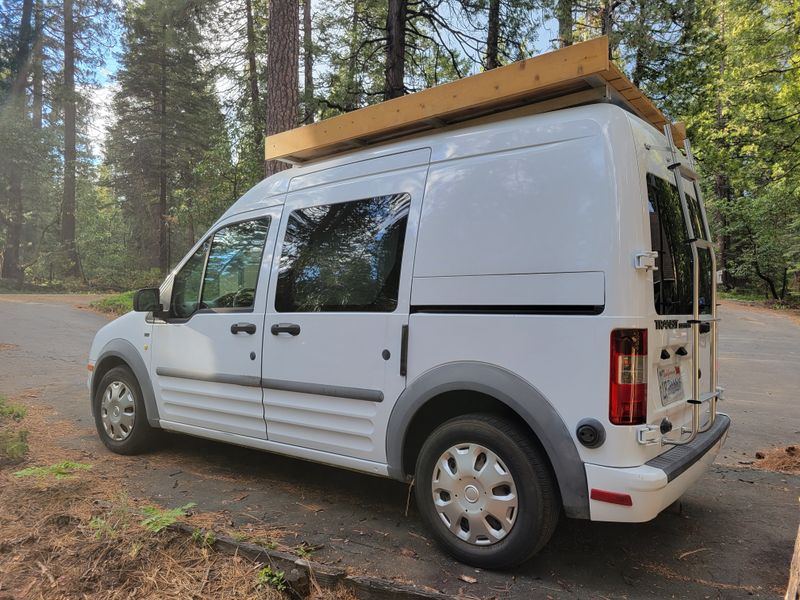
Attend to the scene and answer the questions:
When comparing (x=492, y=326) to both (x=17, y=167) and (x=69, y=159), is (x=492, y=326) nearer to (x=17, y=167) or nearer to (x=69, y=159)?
(x=17, y=167)

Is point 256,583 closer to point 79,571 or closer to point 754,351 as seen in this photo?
point 79,571

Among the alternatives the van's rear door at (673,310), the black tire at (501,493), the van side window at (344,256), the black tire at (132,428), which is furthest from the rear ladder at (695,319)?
the black tire at (132,428)

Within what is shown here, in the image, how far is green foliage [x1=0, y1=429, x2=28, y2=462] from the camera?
452 cm

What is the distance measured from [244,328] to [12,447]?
225cm

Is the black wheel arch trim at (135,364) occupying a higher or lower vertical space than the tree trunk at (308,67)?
lower

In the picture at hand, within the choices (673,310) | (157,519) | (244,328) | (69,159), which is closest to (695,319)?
(673,310)

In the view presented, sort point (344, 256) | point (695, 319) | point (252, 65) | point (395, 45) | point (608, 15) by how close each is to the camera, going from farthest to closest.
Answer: point (252, 65)
point (608, 15)
point (395, 45)
point (344, 256)
point (695, 319)

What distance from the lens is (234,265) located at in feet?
14.6

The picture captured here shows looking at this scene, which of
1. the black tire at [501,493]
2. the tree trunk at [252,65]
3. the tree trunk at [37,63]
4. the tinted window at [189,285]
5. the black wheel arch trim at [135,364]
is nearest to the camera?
the black tire at [501,493]

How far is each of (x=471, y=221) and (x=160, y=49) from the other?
94.3 ft

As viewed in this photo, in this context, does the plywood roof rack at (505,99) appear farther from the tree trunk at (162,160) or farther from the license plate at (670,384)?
the tree trunk at (162,160)

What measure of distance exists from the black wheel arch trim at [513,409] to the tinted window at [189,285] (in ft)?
7.44

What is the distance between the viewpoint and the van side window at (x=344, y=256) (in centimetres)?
351

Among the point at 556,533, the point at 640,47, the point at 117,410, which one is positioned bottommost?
the point at 556,533
